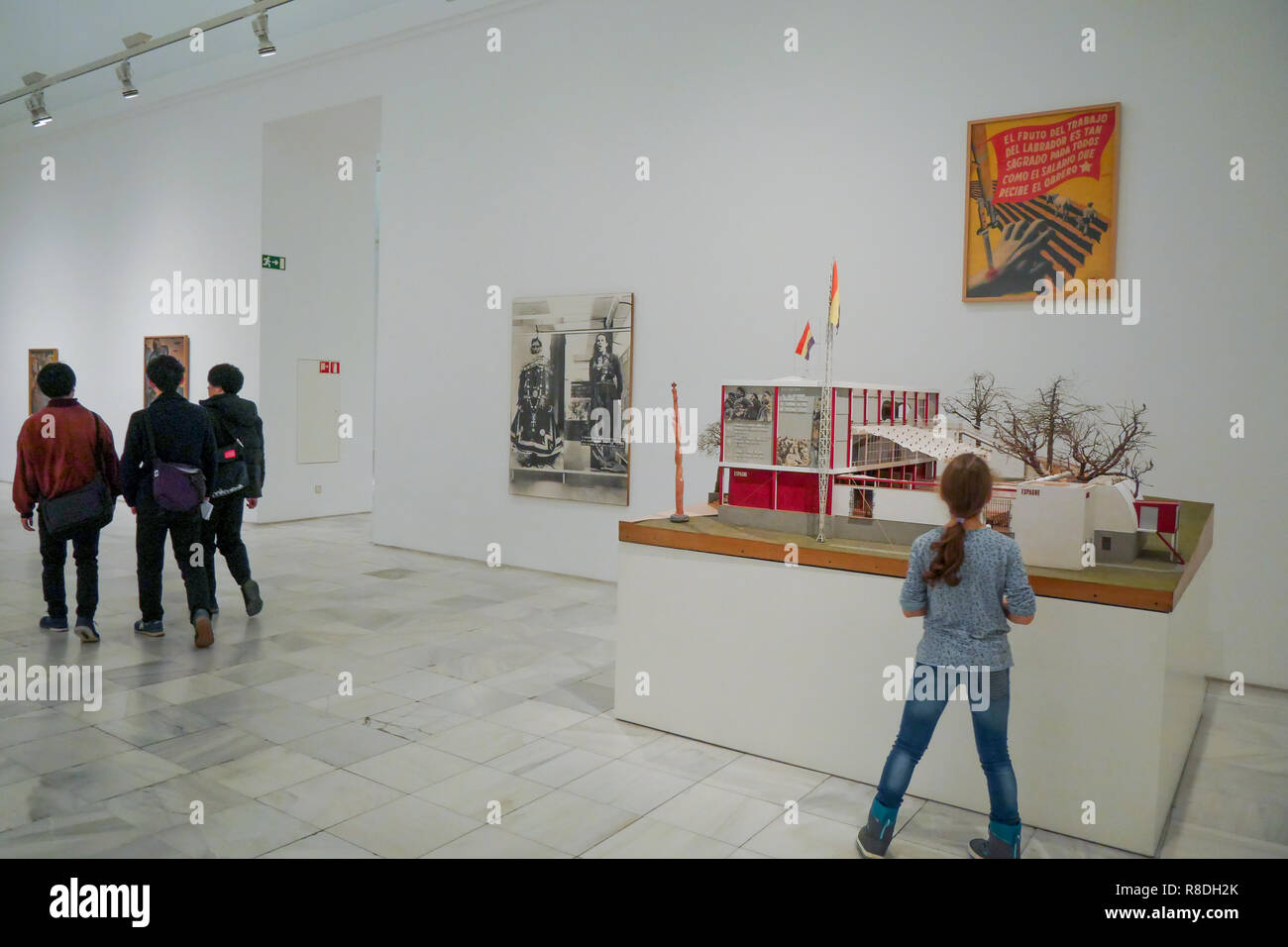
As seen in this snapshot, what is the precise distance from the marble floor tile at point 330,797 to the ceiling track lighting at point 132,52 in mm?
7982

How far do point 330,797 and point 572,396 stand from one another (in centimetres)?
527

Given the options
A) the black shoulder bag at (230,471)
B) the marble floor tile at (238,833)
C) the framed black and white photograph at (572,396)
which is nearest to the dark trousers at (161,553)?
the black shoulder bag at (230,471)

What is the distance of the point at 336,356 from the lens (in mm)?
12266

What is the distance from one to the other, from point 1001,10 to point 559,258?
408cm

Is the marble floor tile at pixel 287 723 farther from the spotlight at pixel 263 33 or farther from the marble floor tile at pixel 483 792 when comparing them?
the spotlight at pixel 263 33

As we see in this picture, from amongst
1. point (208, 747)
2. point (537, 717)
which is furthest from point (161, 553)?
point (537, 717)

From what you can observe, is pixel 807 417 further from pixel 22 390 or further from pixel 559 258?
pixel 22 390

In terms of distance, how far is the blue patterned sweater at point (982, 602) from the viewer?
3.09 metres

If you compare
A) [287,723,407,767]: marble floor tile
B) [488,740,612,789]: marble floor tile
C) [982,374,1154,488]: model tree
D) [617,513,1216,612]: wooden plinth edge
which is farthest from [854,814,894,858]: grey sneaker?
[982,374,1154,488]: model tree

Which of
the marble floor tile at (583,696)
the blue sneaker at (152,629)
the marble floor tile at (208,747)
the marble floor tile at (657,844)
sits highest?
the blue sneaker at (152,629)

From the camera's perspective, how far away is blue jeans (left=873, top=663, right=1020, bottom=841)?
311 centimetres

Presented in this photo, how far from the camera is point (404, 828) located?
3.50 m

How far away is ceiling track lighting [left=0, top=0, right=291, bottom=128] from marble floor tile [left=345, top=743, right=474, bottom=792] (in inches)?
307

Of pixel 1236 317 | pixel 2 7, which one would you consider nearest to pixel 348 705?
pixel 1236 317
